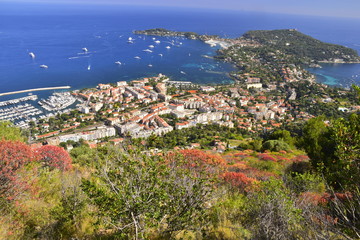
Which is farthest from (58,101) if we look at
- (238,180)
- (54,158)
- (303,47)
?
(303,47)

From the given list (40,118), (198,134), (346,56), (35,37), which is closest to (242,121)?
(198,134)

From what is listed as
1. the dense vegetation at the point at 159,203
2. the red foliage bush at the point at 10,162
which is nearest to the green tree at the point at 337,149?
the dense vegetation at the point at 159,203

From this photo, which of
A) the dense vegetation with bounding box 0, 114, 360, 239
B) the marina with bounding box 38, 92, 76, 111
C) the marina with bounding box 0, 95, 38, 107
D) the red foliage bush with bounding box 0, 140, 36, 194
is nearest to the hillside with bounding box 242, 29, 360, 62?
the marina with bounding box 38, 92, 76, 111

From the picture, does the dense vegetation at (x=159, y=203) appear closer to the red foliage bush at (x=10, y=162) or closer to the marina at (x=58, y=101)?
the red foliage bush at (x=10, y=162)

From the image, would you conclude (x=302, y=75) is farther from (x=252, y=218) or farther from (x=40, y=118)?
(x=252, y=218)

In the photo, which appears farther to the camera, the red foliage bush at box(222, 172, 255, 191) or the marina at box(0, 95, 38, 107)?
the marina at box(0, 95, 38, 107)

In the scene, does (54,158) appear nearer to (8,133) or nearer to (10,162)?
(10,162)

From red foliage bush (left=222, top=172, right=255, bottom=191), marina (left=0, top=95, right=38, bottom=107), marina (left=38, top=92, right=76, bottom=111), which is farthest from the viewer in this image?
marina (left=38, top=92, right=76, bottom=111)

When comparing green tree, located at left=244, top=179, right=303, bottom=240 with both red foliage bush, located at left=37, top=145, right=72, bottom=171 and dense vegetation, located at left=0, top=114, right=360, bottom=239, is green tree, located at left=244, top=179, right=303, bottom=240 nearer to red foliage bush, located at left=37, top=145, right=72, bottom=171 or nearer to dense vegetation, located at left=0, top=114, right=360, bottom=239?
dense vegetation, located at left=0, top=114, right=360, bottom=239
